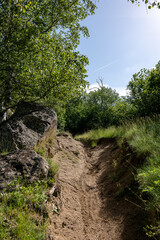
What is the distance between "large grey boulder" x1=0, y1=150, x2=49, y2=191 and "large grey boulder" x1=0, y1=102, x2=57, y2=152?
1.13 meters

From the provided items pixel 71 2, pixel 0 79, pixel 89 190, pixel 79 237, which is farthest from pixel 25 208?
pixel 71 2

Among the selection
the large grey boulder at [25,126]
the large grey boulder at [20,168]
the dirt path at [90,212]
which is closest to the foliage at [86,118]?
the large grey boulder at [25,126]

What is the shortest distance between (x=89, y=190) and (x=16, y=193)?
3255 mm

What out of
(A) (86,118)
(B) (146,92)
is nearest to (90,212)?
(B) (146,92)

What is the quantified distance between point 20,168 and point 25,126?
2.88m

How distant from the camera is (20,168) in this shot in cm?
425

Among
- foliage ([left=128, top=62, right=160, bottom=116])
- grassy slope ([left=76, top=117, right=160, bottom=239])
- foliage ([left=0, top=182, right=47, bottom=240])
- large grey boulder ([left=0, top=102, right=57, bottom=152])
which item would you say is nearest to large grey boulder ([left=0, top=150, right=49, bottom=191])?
foliage ([left=0, top=182, right=47, bottom=240])

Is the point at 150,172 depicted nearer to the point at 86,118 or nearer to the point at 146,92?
the point at 146,92

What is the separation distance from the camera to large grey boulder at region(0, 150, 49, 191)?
3.81 meters

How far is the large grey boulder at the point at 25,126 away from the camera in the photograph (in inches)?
233

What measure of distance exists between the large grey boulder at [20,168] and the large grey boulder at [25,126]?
113 cm

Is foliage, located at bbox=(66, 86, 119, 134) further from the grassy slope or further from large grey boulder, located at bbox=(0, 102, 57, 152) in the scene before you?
the grassy slope

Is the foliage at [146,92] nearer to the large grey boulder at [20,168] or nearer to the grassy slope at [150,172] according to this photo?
the grassy slope at [150,172]

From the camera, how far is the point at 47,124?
7457 mm
